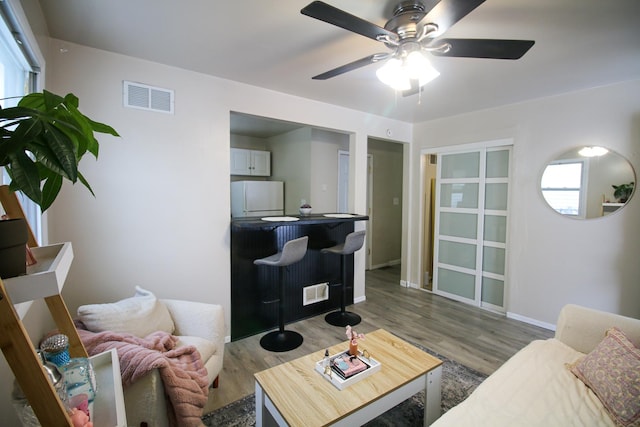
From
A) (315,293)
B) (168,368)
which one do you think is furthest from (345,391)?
(315,293)

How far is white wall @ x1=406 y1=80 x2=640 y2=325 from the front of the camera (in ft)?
8.77

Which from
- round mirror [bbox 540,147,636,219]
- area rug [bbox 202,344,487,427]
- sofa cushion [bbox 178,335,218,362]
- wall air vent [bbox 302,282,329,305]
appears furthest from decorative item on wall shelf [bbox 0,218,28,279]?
round mirror [bbox 540,147,636,219]

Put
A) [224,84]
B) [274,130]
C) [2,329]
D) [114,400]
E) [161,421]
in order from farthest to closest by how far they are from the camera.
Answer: [274,130] → [224,84] → [161,421] → [114,400] → [2,329]

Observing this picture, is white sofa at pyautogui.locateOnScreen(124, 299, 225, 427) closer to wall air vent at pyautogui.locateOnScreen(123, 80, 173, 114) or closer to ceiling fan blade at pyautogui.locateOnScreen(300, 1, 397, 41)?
wall air vent at pyautogui.locateOnScreen(123, 80, 173, 114)

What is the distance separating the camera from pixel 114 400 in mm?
919

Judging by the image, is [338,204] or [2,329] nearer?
[2,329]

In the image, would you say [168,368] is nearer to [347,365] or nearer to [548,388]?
[347,365]

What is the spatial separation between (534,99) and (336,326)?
10.6ft

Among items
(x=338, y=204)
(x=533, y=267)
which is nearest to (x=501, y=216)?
(x=533, y=267)

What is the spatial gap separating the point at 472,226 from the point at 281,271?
260cm

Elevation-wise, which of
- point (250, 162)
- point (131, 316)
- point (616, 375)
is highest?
point (250, 162)

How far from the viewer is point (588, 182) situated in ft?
9.46

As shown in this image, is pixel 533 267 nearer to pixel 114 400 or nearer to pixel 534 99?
pixel 534 99

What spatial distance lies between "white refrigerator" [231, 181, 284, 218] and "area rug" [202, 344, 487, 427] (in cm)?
315
